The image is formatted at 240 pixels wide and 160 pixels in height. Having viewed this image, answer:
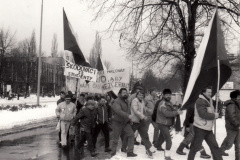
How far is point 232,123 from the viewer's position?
8.11 metres

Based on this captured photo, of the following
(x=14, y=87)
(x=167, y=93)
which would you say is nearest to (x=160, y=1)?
(x=167, y=93)

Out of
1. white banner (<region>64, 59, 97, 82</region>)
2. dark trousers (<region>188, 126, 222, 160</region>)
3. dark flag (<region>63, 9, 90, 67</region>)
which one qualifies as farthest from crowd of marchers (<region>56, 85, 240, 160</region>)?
dark flag (<region>63, 9, 90, 67</region>)

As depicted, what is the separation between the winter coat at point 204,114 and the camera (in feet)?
23.0

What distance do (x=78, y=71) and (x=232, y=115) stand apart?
576cm

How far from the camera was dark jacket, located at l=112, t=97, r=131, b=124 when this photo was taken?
872 centimetres

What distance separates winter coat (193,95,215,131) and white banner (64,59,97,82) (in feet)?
18.7

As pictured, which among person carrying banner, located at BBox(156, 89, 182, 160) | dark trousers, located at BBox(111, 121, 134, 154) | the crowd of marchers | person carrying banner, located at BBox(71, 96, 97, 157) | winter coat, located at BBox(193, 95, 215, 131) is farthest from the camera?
person carrying banner, located at BBox(71, 96, 97, 157)

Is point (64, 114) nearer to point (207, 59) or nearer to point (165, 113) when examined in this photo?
point (165, 113)

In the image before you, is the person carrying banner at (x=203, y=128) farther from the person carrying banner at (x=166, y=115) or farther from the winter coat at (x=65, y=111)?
the winter coat at (x=65, y=111)

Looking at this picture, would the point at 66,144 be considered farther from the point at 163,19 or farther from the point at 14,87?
the point at 14,87

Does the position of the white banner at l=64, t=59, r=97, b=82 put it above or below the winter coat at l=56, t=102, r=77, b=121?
above

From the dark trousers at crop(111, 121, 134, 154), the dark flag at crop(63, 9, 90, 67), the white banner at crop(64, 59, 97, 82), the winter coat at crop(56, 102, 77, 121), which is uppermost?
the dark flag at crop(63, 9, 90, 67)

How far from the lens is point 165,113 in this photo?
8.54 m

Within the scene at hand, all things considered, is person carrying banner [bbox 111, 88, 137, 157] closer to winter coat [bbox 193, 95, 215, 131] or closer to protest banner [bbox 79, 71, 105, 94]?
winter coat [bbox 193, 95, 215, 131]
